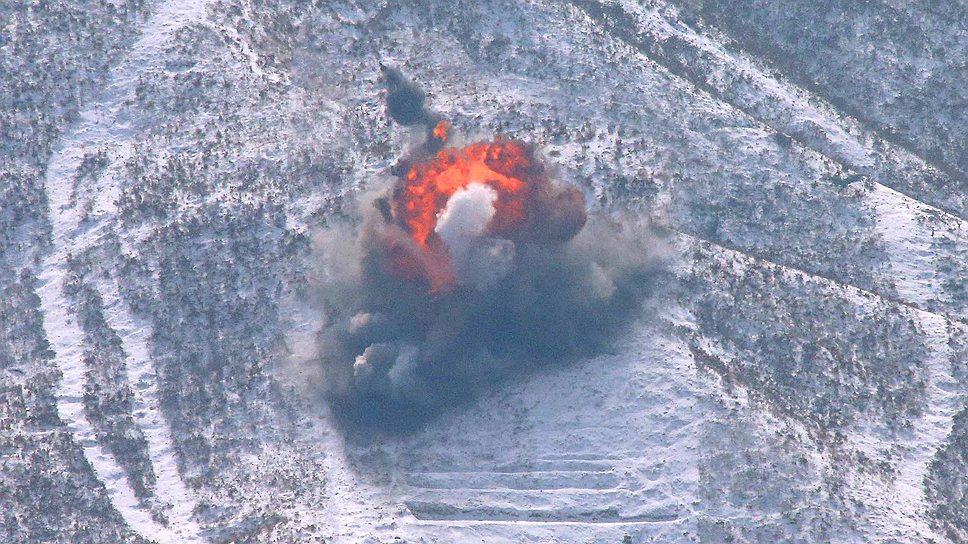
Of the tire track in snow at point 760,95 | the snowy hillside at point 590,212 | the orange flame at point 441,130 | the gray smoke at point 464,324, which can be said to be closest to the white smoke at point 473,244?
the gray smoke at point 464,324

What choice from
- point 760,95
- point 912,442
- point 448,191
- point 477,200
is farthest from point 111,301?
point 912,442

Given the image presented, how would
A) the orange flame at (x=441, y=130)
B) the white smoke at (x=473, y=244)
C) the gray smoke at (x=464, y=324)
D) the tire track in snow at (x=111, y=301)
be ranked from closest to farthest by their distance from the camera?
the tire track in snow at (x=111, y=301) → the gray smoke at (x=464, y=324) → the white smoke at (x=473, y=244) → the orange flame at (x=441, y=130)

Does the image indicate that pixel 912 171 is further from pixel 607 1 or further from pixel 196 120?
pixel 196 120

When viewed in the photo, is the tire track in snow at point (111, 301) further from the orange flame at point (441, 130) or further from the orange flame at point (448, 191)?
the orange flame at point (441, 130)

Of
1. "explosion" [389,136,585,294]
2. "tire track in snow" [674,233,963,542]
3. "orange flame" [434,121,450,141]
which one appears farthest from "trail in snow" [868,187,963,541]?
"orange flame" [434,121,450,141]

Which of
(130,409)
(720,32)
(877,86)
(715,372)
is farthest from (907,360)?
(130,409)

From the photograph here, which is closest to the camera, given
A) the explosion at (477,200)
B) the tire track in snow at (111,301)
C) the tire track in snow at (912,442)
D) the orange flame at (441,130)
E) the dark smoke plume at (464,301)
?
the tire track in snow at (912,442)

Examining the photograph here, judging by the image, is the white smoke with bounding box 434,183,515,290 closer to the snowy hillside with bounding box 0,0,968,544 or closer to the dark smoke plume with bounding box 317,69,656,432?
the dark smoke plume with bounding box 317,69,656,432

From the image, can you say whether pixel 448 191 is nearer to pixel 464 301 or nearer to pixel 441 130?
pixel 464 301
